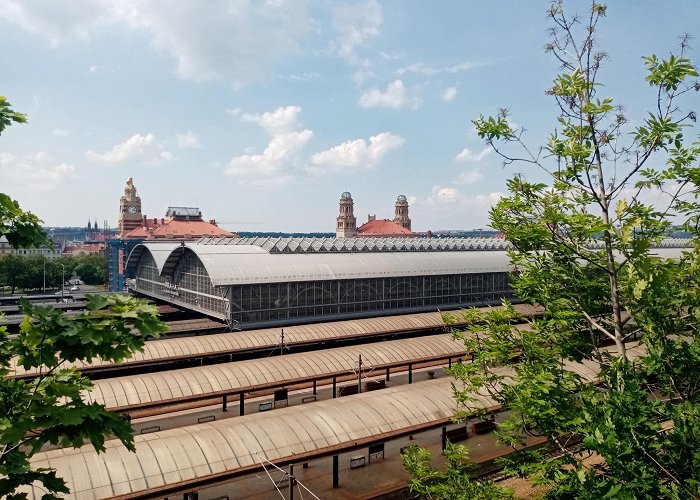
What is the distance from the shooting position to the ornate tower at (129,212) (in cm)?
14775

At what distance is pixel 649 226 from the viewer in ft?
33.5

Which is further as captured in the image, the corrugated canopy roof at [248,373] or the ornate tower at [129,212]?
the ornate tower at [129,212]

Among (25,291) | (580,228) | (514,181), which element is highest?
(514,181)

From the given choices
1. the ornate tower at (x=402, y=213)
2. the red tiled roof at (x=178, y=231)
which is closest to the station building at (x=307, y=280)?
the red tiled roof at (x=178, y=231)

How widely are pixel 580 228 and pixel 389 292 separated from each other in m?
44.7

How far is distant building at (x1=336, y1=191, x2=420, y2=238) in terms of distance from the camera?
165 meters

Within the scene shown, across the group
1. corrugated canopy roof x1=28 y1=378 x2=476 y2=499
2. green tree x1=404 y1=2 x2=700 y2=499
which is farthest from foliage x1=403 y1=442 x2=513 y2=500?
corrugated canopy roof x1=28 y1=378 x2=476 y2=499

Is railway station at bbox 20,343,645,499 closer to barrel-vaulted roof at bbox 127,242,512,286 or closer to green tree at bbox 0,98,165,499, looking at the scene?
green tree at bbox 0,98,165,499

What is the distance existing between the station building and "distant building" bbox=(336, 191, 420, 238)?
92.7 metres

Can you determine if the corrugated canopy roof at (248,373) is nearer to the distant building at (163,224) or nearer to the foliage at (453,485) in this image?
the foliage at (453,485)

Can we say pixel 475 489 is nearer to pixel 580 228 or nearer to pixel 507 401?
pixel 507 401

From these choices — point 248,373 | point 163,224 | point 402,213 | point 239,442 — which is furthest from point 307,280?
point 402,213

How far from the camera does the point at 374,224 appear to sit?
17775cm

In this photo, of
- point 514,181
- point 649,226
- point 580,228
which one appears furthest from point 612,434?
point 514,181
